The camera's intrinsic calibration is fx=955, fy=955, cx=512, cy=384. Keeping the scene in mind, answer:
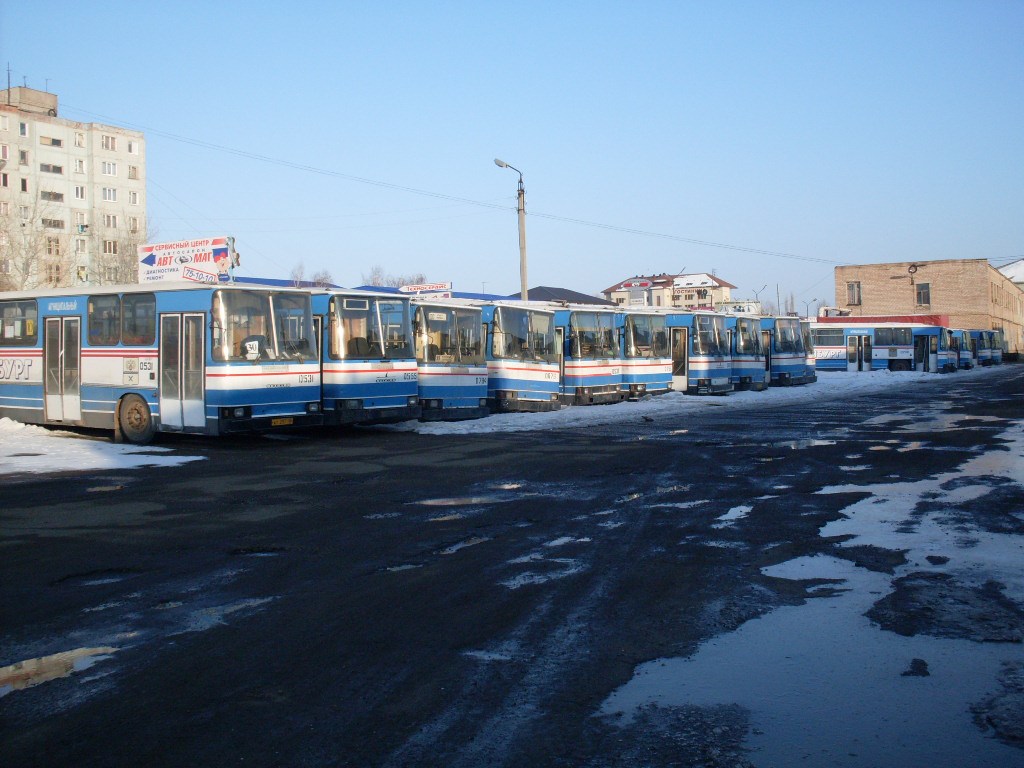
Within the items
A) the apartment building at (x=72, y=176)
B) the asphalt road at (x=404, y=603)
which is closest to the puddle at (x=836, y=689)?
the asphalt road at (x=404, y=603)

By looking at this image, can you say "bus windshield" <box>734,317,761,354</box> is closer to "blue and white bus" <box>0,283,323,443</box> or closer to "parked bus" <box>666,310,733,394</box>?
"parked bus" <box>666,310,733,394</box>

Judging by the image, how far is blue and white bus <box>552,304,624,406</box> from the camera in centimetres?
3112

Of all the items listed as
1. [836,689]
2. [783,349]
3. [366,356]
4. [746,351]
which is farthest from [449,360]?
[783,349]

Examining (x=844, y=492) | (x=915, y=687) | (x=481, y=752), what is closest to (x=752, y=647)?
(x=915, y=687)

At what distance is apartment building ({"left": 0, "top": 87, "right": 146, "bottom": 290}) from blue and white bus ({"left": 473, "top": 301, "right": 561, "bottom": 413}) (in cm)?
5714

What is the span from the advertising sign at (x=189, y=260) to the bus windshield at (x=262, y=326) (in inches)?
267

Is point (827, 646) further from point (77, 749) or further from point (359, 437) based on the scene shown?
point (359, 437)

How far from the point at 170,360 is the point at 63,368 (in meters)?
3.50

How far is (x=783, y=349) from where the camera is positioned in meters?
46.8

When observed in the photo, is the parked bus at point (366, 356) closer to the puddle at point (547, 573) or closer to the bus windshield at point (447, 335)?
the bus windshield at point (447, 335)

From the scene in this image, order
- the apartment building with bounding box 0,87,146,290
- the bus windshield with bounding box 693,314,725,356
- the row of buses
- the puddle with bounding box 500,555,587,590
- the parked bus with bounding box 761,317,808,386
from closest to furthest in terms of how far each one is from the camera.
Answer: the puddle with bounding box 500,555,587,590, the row of buses, the bus windshield with bounding box 693,314,725,356, the parked bus with bounding box 761,317,808,386, the apartment building with bounding box 0,87,146,290

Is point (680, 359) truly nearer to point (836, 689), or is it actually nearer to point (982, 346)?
point (836, 689)

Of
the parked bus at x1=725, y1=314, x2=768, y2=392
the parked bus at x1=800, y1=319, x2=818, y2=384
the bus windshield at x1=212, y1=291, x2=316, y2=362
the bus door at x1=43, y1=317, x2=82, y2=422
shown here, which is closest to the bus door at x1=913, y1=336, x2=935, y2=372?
the parked bus at x1=800, y1=319, x2=818, y2=384

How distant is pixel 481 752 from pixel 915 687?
2428 mm
